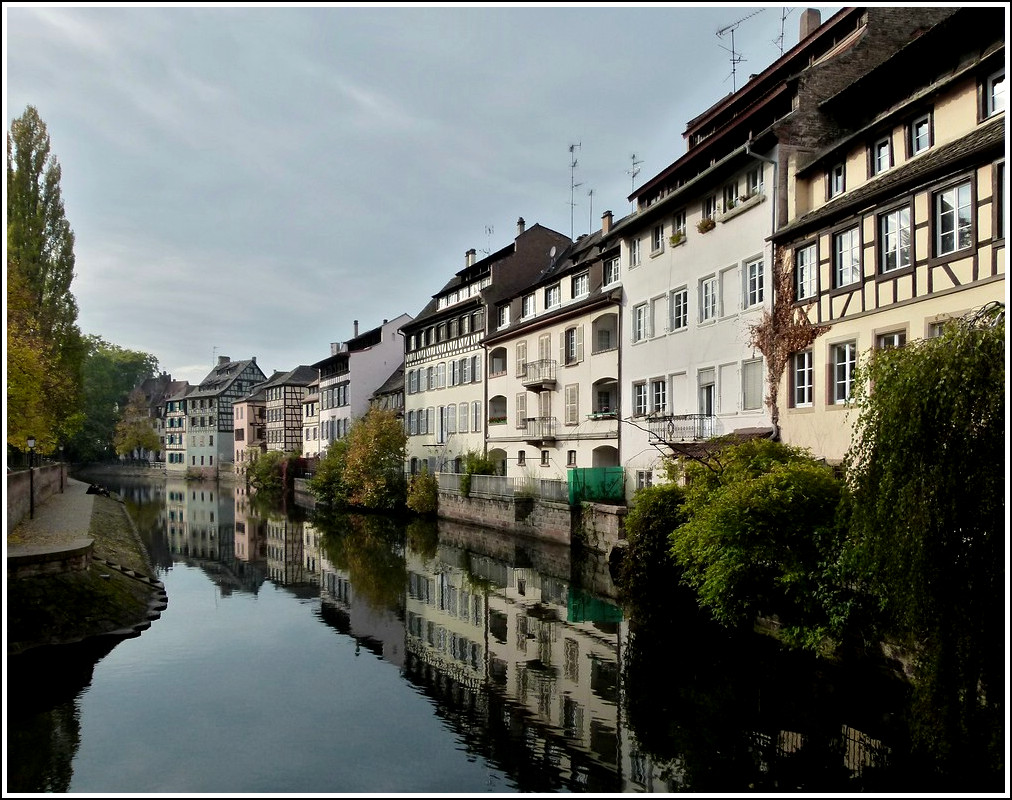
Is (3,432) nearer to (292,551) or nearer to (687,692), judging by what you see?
(687,692)

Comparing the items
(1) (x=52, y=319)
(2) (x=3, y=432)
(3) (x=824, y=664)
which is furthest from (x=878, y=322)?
(1) (x=52, y=319)

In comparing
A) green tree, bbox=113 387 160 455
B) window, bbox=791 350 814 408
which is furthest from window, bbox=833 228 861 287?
green tree, bbox=113 387 160 455

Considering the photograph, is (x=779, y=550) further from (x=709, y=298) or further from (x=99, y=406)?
(x=99, y=406)

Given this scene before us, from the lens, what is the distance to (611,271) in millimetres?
29203

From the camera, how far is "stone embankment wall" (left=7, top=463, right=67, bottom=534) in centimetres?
Result: 1947

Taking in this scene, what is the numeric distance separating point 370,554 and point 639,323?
12712mm

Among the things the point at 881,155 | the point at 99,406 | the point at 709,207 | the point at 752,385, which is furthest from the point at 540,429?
the point at 99,406

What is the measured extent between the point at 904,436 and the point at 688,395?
1494 cm

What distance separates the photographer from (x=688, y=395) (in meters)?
23.1

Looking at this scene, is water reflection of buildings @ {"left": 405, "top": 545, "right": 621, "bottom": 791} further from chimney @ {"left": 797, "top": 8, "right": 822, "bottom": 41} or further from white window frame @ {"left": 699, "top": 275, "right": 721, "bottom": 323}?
chimney @ {"left": 797, "top": 8, "right": 822, "bottom": 41}

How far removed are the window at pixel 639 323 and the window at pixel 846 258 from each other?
9.26m

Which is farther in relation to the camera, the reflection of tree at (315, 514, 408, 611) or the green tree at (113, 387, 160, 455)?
the green tree at (113, 387, 160, 455)

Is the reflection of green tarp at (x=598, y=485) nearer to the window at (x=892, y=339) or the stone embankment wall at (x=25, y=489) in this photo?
the window at (x=892, y=339)

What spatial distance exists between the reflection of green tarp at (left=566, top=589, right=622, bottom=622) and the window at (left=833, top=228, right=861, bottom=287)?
28.8 feet
